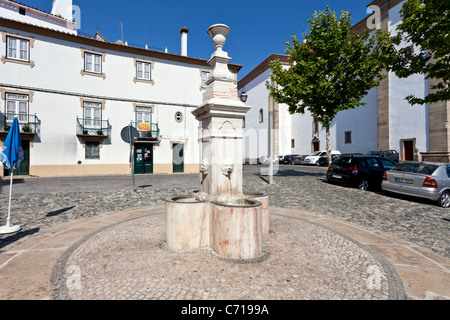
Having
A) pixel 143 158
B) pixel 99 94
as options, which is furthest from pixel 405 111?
pixel 99 94

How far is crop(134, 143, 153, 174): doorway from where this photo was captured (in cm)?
1818

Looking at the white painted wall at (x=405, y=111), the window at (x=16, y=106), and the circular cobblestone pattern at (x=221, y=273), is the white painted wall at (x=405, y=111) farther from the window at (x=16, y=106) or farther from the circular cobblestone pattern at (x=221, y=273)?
the window at (x=16, y=106)

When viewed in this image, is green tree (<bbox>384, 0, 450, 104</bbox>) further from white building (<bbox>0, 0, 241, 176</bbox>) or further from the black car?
white building (<bbox>0, 0, 241, 176</bbox>)

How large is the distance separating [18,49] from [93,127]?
241 inches

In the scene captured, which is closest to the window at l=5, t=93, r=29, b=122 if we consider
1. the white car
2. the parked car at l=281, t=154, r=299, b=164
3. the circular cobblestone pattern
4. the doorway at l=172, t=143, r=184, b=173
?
the doorway at l=172, t=143, r=184, b=173

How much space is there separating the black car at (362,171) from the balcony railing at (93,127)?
49.1 feet

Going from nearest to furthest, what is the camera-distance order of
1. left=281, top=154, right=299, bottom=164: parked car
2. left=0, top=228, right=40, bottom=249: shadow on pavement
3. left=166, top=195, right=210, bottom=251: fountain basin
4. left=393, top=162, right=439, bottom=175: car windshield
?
1. left=166, top=195, right=210, bottom=251: fountain basin
2. left=0, top=228, right=40, bottom=249: shadow on pavement
3. left=393, top=162, right=439, bottom=175: car windshield
4. left=281, top=154, right=299, bottom=164: parked car

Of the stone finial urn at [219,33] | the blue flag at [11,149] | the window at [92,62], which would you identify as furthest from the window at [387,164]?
the window at [92,62]

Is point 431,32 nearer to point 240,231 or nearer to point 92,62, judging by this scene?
point 240,231

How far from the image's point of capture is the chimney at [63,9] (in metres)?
25.5

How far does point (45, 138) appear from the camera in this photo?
616 inches

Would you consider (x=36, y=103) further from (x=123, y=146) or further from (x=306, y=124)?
(x=306, y=124)

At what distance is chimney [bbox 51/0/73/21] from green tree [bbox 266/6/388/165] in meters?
25.8

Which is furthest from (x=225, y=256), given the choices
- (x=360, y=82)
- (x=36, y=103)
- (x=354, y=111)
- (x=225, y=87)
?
(x=354, y=111)
